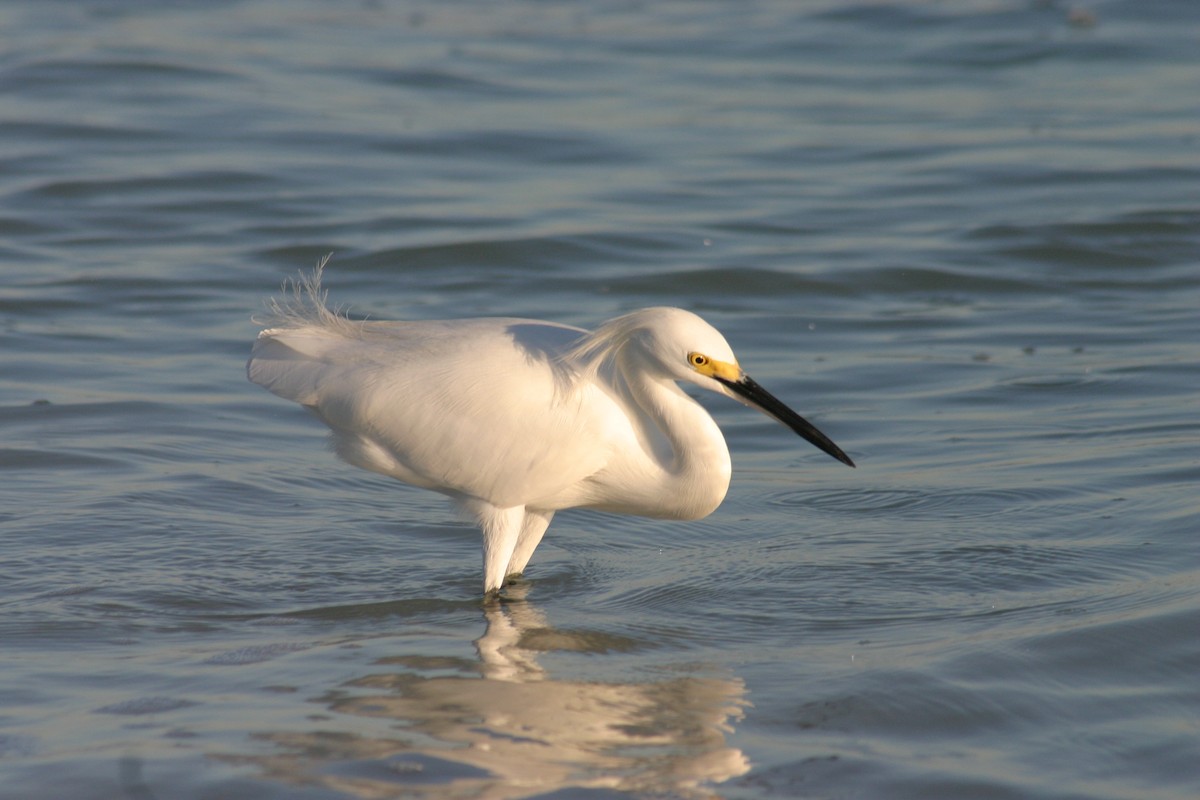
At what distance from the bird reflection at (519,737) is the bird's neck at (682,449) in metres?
0.94

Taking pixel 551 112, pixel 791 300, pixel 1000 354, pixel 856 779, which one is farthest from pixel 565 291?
pixel 856 779

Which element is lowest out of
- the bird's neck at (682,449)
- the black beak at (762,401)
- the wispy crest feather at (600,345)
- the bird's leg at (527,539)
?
the bird's leg at (527,539)

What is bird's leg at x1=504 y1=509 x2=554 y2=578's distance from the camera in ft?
20.8

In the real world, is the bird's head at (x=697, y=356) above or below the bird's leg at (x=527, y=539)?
above

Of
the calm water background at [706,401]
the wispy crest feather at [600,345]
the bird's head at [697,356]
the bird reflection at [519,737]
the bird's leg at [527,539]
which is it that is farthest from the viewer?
the bird's leg at [527,539]

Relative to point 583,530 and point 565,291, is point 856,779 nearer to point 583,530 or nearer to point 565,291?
point 583,530

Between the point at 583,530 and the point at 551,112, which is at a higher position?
the point at 551,112

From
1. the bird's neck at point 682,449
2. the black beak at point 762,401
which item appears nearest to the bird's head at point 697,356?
the black beak at point 762,401

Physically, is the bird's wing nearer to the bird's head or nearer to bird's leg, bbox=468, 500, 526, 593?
bird's leg, bbox=468, 500, 526, 593

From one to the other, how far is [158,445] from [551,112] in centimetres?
920

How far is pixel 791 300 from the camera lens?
11227 millimetres

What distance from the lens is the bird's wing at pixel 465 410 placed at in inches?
232

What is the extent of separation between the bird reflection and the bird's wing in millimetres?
799

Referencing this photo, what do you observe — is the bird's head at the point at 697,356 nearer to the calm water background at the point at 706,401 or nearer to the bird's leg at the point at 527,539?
the calm water background at the point at 706,401
